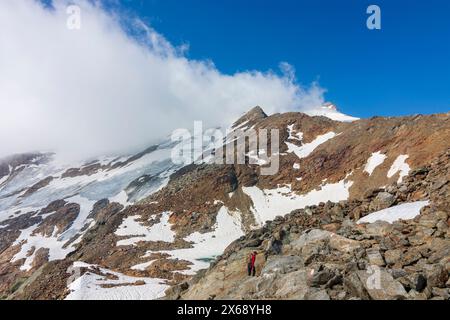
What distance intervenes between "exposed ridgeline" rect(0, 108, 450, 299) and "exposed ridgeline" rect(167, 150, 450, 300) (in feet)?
0.45

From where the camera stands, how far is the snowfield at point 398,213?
25594 mm

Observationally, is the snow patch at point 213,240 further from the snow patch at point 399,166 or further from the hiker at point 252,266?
the hiker at point 252,266

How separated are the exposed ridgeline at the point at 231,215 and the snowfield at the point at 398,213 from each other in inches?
43.6

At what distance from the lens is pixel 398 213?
26.6 m

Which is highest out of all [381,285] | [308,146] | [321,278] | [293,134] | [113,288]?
[293,134]

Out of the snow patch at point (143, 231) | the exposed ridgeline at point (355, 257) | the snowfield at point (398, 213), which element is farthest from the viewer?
the snow patch at point (143, 231)

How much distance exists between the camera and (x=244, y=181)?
103m

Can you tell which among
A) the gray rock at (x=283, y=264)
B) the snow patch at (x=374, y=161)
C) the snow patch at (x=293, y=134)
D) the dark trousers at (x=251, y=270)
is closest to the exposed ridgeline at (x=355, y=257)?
the gray rock at (x=283, y=264)

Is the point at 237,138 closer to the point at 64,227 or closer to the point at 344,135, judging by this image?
the point at 344,135

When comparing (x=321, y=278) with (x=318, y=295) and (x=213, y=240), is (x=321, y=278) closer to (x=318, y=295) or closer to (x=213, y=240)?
(x=318, y=295)

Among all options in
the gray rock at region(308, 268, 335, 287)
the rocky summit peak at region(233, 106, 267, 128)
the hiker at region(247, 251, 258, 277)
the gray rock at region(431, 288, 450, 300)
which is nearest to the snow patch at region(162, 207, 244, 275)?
the hiker at region(247, 251, 258, 277)

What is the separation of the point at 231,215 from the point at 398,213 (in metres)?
63.5

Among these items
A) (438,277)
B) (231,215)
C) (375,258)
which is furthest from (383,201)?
(231,215)
